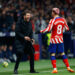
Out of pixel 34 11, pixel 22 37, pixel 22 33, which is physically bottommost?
pixel 22 37

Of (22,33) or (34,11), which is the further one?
(34,11)

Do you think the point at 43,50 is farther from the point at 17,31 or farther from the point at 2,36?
the point at 17,31

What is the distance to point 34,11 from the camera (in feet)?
64.4

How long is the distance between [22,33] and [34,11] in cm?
1031

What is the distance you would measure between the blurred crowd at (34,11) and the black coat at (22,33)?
7.09 metres

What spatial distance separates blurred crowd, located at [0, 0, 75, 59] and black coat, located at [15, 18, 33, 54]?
23.3ft

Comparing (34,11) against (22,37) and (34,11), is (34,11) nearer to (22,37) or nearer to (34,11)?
(34,11)

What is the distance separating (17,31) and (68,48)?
9.45 meters

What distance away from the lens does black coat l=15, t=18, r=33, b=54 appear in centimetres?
934

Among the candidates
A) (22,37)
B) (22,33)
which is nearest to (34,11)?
(22,33)

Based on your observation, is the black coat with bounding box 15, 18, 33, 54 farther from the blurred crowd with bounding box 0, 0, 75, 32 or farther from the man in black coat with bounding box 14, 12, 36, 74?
the blurred crowd with bounding box 0, 0, 75, 32

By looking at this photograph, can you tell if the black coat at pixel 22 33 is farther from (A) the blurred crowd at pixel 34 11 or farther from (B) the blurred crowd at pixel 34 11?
(A) the blurred crowd at pixel 34 11

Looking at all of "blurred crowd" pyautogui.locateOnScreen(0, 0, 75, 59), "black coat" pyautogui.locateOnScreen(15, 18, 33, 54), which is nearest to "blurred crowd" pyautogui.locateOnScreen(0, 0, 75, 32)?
"blurred crowd" pyautogui.locateOnScreen(0, 0, 75, 59)

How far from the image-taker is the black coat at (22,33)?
30.7 ft
